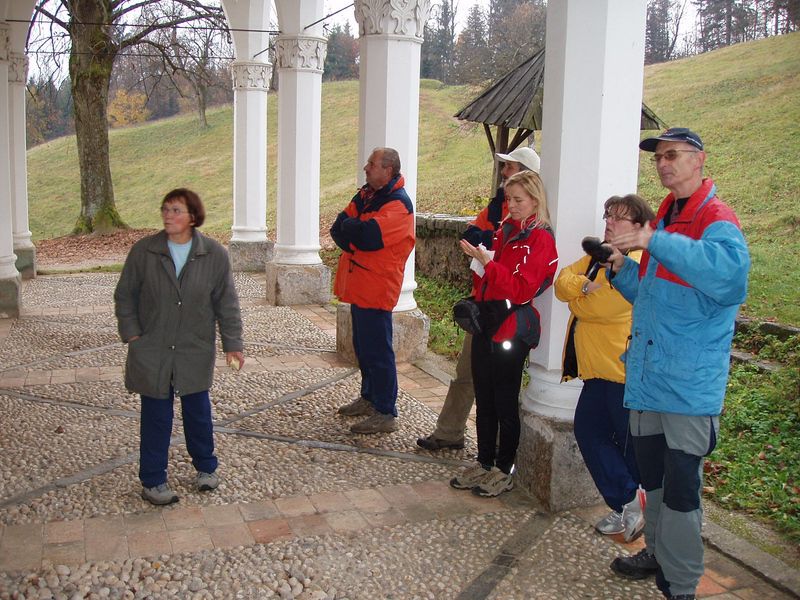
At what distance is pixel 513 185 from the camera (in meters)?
4.03

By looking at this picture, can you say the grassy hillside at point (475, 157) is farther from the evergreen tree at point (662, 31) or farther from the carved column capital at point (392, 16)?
the evergreen tree at point (662, 31)

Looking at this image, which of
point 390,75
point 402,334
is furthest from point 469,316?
point 390,75

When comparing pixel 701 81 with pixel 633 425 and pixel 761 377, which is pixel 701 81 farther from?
pixel 633 425

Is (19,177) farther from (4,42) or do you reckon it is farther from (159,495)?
(159,495)

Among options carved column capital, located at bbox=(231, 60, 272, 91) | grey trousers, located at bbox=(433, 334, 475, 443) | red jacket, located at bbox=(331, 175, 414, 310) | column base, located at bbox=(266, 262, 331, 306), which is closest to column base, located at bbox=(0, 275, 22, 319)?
column base, located at bbox=(266, 262, 331, 306)

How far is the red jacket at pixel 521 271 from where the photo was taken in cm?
391

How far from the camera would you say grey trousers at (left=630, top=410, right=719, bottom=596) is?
296 centimetres

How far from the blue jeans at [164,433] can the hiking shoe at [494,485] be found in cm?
139

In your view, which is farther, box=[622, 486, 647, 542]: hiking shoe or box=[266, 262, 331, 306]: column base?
box=[266, 262, 331, 306]: column base

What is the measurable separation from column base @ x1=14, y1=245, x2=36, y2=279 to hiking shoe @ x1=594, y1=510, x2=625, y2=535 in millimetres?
11507

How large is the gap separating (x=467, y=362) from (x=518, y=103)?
196 inches

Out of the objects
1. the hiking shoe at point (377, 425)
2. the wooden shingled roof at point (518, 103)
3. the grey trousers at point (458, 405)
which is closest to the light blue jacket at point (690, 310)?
the grey trousers at point (458, 405)

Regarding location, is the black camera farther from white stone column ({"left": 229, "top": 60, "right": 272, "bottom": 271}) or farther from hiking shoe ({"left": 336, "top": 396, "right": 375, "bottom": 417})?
white stone column ({"left": 229, "top": 60, "right": 272, "bottom": 271})

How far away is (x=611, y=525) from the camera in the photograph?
3867 mm
